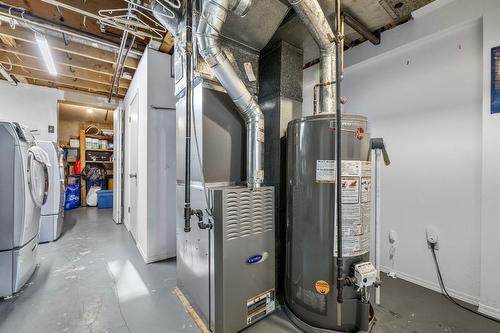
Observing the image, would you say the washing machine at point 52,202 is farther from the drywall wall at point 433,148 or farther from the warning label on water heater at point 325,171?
the drywall wall at point 433,148

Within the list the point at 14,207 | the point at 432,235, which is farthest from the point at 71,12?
the point at 432,235

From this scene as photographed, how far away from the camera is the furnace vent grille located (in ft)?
4.92

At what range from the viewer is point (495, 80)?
5.85ft

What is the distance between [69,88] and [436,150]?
6645 millimetres

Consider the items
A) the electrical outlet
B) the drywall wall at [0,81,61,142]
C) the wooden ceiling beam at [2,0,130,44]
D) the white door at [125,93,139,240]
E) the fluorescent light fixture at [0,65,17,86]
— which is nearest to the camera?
the electrical outlet

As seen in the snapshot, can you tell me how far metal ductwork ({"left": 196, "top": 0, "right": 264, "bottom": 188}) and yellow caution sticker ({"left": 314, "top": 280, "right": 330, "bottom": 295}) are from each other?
2.69 ft

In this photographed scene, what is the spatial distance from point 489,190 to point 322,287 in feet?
5.33

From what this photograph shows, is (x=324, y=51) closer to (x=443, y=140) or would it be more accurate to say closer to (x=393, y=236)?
(x=443, y=140)

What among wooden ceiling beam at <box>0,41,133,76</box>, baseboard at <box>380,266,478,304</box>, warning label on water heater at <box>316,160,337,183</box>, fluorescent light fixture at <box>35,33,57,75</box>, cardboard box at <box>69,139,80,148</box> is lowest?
baseboard at <box>380,266,478,304</box>

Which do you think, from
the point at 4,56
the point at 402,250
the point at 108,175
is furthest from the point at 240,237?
the point at 108,175

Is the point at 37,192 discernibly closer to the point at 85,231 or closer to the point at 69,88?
the point at 85,231

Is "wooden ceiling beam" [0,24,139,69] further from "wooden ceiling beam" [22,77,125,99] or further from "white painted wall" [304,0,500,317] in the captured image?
"white painted wall" [304,0,500,317]

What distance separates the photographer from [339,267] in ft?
4.52

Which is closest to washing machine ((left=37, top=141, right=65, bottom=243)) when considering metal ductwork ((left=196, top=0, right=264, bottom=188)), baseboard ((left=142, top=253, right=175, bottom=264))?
baseboard ((left=142, top=253, right=175, bottom=264))
